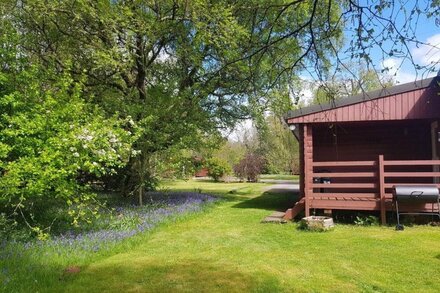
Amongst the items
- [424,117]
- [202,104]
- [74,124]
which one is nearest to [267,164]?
[202,104]

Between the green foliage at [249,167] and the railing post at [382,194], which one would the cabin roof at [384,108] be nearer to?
the railing post at [382,194]

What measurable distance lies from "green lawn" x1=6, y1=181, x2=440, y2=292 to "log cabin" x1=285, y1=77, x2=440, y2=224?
1.03 metres

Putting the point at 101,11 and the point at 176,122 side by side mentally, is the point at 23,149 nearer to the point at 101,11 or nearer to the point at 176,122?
the point at 101,11

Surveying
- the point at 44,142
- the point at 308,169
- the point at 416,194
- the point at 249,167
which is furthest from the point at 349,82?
the point at 249,167

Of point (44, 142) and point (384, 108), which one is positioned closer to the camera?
point (44, 142)

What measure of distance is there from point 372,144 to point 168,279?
9.63 meters

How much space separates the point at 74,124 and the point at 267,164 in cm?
3290

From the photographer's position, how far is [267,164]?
39812 millimetres

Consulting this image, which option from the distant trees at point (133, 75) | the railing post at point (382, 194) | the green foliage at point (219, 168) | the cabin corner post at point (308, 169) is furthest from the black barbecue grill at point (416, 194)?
the green foliage at point (219, 168)

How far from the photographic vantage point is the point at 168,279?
5766 mm

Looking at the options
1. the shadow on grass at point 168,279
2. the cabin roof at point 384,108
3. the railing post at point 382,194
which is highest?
the cabin roof at point 384,108

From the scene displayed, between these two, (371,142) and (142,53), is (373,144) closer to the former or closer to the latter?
(371,142)

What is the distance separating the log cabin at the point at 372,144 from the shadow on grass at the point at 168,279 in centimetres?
361

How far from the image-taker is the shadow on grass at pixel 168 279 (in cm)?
537
